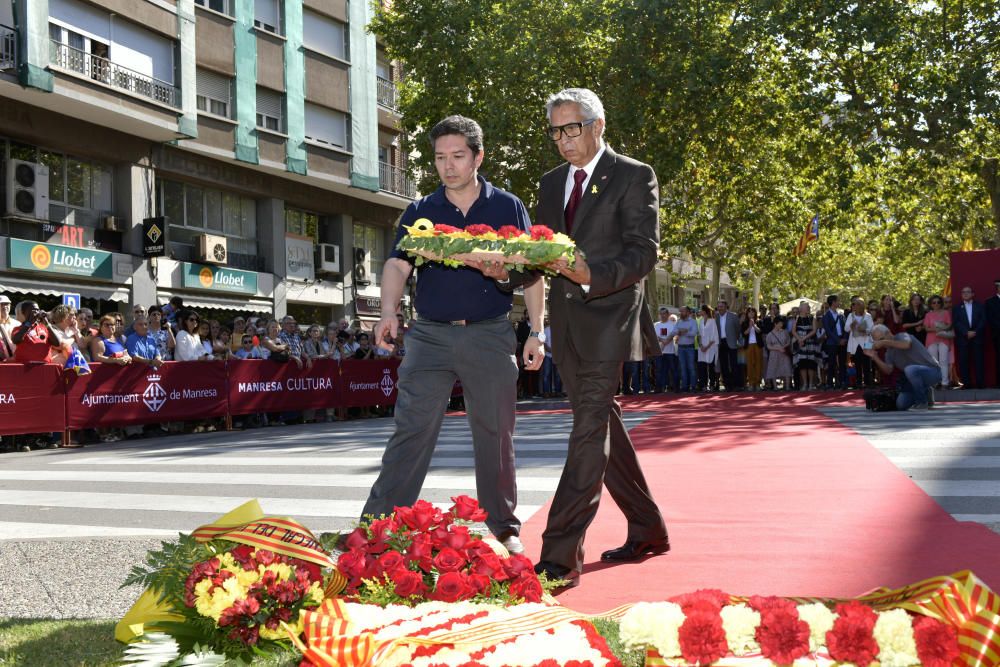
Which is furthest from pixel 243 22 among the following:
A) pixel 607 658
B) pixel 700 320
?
pixel 607 658

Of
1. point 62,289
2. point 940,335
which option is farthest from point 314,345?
point 940,335

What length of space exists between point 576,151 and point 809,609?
2576mm

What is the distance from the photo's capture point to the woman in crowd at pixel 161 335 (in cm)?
1600

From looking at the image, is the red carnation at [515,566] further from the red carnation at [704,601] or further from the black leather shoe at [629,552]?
the black leather shoe at [629,552]

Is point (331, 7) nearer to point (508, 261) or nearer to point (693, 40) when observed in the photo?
point (693, 40)

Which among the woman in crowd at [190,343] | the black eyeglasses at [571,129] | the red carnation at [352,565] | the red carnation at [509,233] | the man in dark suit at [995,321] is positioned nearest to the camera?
the red carnation at [352,565]

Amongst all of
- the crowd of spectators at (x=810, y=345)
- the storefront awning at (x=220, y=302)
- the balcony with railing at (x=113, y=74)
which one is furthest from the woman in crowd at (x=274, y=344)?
the storefront awning at (x=220, y=302)

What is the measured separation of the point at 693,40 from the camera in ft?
83.9

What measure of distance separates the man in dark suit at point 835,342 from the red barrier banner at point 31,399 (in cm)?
1465

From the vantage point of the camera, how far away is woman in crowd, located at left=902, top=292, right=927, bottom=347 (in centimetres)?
1944

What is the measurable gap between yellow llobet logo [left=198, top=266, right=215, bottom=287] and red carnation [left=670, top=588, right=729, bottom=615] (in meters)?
26.1

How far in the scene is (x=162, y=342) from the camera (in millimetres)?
16156

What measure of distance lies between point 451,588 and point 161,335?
1403 cm

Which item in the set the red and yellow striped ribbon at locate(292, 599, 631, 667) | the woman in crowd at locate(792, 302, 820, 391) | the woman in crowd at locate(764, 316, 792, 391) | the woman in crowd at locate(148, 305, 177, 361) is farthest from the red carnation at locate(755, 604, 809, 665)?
the woman in crowd at locate(764, 316, 792, 391)
